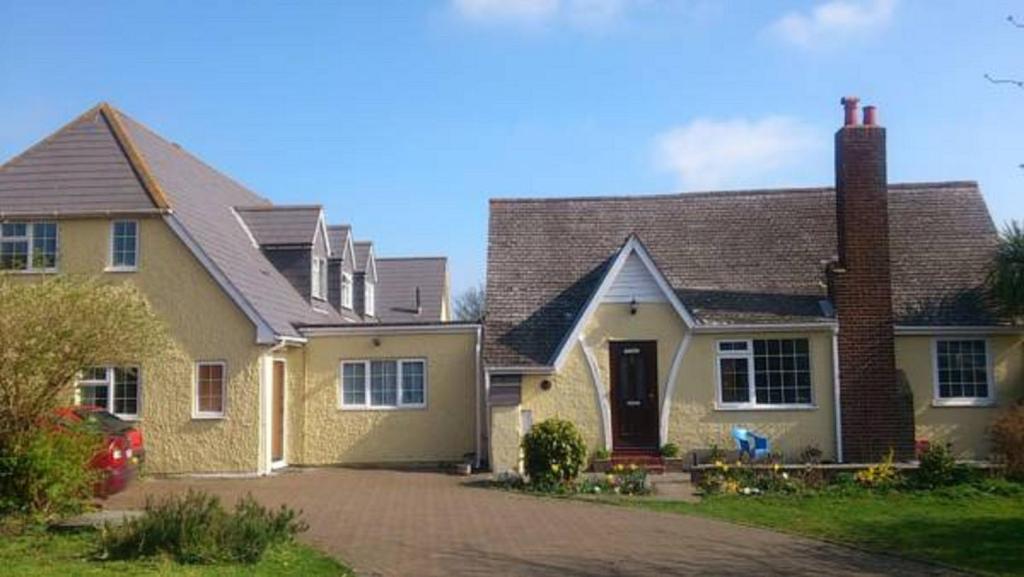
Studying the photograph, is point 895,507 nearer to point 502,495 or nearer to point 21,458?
point 502,495

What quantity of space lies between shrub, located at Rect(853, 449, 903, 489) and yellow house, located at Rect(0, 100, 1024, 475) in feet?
10.8

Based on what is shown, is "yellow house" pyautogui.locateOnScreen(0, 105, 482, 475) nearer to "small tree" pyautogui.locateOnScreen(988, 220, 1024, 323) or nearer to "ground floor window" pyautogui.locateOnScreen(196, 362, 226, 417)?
"ground floor window" pyautogui.locateOnScreen(196, 362, 226, 417)

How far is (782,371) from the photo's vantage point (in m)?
22.4

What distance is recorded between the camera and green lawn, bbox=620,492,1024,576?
40.3 ft

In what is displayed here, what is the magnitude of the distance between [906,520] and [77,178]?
18405mm

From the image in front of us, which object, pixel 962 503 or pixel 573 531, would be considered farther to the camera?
pixel 962 503

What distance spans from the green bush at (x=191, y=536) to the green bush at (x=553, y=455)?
792cm

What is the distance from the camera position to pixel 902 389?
70.7 feet

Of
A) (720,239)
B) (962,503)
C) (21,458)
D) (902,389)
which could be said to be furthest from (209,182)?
(962,503)

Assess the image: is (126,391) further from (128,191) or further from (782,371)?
(782,371)

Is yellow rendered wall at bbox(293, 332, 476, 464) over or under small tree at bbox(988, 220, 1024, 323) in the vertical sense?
under

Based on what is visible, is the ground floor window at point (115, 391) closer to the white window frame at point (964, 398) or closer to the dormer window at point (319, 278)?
the dormer window at point (319, 278)

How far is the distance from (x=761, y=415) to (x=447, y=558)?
12187mm

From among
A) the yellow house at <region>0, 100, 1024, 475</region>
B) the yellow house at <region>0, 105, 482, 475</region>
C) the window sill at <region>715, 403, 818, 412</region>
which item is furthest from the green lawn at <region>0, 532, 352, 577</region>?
the window sill at <region>715, 403, 818, 412</region>
